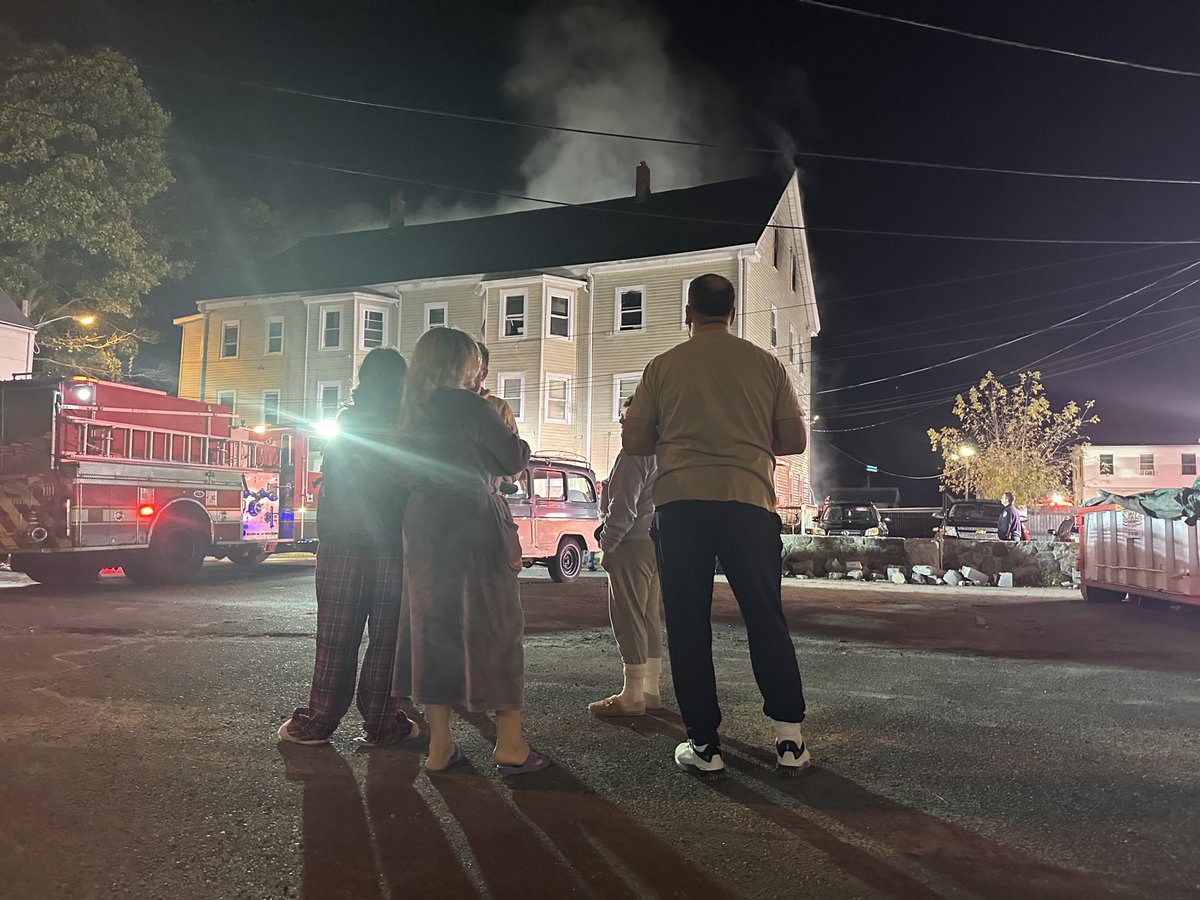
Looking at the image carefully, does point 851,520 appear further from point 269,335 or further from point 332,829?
point 332,829

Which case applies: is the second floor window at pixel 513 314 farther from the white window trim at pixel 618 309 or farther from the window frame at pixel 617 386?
the window frame at pixel 617 386

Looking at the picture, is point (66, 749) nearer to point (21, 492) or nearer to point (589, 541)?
point (21, 492)

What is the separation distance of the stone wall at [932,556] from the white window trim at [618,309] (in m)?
12.2

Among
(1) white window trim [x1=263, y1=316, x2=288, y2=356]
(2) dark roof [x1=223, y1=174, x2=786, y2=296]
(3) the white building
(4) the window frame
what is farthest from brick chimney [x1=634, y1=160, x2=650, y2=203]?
(3) the white building

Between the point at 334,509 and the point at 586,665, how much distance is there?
2.72 m

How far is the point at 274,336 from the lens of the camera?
33562 mm

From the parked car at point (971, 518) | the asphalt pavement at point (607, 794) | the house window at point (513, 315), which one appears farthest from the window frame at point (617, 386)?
the asphalt pavement at point (607, 794)

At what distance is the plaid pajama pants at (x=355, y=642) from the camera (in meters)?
3.93

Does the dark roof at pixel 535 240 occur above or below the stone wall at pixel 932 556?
above

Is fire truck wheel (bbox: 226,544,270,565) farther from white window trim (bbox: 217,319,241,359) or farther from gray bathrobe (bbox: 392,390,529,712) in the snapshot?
white window trim (bbox: 217,319,241,359)

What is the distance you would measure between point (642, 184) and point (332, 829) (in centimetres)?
3135

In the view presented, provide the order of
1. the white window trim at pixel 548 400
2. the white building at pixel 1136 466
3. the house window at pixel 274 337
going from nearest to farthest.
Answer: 1. the white window trim at pixel 548 400
2. the house window at pixel 274 337
3. the white building at pixel 1136 466

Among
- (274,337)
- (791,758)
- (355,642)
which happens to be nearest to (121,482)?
(355,642)

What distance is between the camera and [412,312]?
31.6 meters
